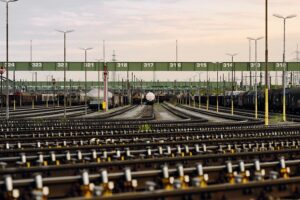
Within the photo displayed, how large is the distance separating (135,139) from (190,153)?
575 centimetres

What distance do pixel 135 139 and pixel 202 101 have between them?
475ft

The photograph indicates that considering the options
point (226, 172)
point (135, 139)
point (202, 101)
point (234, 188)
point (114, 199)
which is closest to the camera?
point (114, 199)

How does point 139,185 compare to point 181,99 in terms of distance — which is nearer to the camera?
point 139,185

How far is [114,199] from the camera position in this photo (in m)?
8.62

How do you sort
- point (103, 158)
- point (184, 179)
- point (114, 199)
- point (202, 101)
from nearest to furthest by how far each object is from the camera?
point (114, 199) → point (184, 179) → point (103, 158) → point (202, 101)

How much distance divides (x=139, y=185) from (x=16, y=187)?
312 centimetres

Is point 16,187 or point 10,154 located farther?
point 10,154

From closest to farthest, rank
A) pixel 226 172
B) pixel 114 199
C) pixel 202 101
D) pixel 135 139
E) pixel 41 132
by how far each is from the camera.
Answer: pixel 114 199
pixel 226 172
pixel 135 139
pixel 41 132
pixel 202 101

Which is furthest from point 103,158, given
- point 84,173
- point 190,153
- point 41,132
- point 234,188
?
point 41,132

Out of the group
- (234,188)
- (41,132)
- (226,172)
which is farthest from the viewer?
(41,132)

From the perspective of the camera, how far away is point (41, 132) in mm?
28641

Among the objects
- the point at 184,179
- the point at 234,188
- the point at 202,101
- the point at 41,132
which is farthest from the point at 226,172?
the point at 202,101

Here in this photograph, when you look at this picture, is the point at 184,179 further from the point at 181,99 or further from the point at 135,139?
the point at 181,99

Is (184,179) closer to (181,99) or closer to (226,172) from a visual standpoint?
(226,172)
